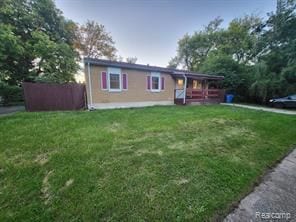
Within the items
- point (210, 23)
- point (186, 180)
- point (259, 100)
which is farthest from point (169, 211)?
point (210, 23)

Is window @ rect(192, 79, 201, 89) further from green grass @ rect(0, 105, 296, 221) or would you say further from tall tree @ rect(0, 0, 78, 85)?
tall tree @ rect(0, 0, 78, 85)

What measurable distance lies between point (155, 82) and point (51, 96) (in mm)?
7120

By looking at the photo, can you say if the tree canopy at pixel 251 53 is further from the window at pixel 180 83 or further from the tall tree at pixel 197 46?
the window at pixel 180 83

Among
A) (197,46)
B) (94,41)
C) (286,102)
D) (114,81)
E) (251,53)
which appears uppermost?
(197,46)

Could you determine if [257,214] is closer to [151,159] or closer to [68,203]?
[151,159]

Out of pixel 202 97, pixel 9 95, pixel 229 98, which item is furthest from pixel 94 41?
pixel 229 98

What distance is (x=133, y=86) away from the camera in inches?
413

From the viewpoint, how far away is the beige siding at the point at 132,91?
9125 millimetres

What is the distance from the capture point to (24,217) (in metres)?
1.87

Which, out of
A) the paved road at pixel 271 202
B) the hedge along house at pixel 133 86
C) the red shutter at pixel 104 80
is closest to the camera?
the paved road at pixel 271 202

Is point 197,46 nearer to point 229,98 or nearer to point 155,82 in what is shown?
point 229,98

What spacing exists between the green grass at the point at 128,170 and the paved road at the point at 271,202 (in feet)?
0.47

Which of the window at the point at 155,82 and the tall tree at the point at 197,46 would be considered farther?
the tall tree at the point at 197,46

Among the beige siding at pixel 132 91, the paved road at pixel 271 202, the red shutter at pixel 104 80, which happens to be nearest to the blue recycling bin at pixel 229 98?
the beige siding at pixel 132 91
